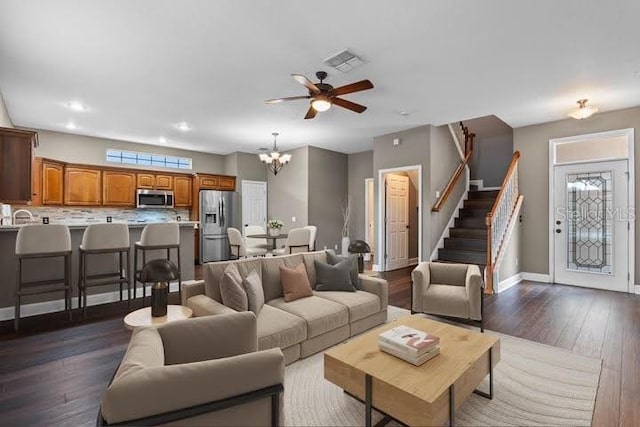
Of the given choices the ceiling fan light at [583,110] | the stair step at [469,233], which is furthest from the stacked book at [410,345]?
the ceiling fan light at [583,110]

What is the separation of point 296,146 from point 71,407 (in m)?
6.36

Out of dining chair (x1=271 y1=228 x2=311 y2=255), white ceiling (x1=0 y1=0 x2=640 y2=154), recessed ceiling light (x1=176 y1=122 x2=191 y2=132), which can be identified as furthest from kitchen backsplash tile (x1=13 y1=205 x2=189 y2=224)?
dining chair (x1=271 y1=228 x2=311 y2=255)

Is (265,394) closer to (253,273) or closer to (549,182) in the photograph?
(253,273)

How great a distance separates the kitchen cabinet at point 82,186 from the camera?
6324 mm

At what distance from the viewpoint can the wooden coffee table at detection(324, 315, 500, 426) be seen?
1604 mm

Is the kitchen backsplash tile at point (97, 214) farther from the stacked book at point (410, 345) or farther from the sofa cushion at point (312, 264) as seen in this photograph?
the stacked book at point (410, 345)

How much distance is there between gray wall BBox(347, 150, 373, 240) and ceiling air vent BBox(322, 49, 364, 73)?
4.81m

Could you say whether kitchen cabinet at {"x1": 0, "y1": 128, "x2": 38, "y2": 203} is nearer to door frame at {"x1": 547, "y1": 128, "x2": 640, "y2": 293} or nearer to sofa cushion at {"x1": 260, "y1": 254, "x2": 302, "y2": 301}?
sofa cushion at {"x1": 260, "y1": 254, "x2": 302, "y2": 301}

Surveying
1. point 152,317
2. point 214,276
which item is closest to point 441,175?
point 214,276

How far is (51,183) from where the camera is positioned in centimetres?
605

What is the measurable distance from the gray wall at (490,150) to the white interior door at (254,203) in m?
5.30

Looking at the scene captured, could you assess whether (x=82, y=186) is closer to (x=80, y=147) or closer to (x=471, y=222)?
(x=80, y=147)

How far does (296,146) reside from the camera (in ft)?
25.2

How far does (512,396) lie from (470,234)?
4208mm
